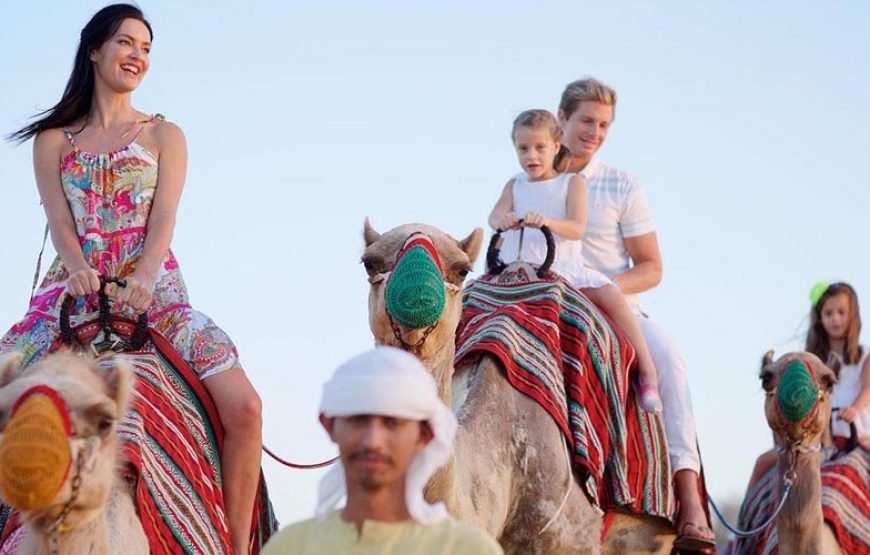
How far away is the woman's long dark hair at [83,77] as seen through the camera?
8062mm

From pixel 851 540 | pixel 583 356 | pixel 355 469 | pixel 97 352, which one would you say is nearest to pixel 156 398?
pixel 97 352

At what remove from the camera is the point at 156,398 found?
286 inches

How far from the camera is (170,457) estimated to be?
7.19m

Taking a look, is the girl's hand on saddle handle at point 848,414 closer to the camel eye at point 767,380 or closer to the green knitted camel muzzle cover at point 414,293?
the camel eye at point 767,380

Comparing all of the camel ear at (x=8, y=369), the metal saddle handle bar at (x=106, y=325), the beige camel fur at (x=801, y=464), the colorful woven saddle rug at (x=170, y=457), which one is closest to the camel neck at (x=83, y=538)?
the camel ear at (x=8, y=369)

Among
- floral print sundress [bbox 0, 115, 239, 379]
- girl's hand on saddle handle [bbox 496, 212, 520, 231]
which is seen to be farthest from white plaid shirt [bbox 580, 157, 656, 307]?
floral print sundress [bbox 0, 115, 239, 379]

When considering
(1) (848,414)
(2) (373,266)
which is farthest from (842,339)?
(2) (373,266)

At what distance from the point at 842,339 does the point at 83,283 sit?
23.4 ft

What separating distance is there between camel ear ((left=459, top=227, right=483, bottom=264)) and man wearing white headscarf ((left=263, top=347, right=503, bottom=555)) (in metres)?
3.34

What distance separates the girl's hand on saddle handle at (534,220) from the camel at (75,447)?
11.2 ft

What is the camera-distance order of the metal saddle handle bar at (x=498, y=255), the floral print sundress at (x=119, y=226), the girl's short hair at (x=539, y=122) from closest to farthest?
the floral print sundress at (x=119, y=226)
the metal saddle handle bar at (x=498, y=255)
the girl's short hair at (x=539, y=122)

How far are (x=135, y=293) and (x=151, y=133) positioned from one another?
0.91 meters

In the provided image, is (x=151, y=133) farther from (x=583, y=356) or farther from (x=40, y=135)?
(x=583, y=356)

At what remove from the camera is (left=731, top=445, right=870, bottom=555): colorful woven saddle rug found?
11.8m
